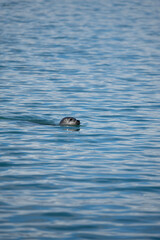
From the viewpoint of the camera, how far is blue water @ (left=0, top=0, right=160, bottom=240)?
1016cm

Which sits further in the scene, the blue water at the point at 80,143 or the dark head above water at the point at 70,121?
the dark head above water at the point at 70,121

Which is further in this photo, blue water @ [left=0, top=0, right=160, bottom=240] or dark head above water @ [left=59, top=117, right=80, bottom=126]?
dark head above water @ [left=59, top=117, right=80, bottom=126]

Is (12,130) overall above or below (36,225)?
above

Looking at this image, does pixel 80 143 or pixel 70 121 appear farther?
pixel 70 121

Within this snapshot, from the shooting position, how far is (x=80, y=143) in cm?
1565

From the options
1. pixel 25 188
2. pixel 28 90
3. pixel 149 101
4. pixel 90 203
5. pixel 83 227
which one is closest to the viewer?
pixel 83 227

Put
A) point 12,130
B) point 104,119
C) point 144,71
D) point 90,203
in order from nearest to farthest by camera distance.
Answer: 1. point 90,203
2. point 12,130
3. point 104,119
4. point 144,71

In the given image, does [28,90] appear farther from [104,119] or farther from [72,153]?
[72,153]

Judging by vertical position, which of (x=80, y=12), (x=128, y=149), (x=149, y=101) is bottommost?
(x=128, y=149)

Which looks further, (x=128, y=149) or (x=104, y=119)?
(x=104, y=119)

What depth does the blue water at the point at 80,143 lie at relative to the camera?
10.2 meters

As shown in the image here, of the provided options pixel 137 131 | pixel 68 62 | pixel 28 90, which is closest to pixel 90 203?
pixel 137 131

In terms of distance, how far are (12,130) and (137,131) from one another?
397 centimetres

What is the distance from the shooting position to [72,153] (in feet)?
48.0
